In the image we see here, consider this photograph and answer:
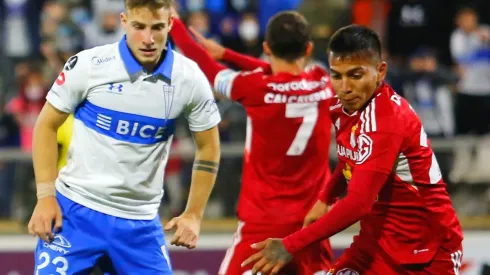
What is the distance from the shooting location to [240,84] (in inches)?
241

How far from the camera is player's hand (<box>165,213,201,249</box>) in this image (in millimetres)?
4784

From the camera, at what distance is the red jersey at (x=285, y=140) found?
605 centimetres

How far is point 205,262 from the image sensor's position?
799cm

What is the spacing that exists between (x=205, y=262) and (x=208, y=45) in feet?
6.95

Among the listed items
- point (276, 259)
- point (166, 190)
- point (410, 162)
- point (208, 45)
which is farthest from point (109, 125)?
point (166, 190)

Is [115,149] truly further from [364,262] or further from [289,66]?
[289,66]

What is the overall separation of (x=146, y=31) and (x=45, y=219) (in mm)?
1026

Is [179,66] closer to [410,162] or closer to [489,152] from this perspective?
[410,162]

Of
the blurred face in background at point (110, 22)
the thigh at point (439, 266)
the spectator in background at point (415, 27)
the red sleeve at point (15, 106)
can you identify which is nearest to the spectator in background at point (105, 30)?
the blurred face in background at point (110, 22)

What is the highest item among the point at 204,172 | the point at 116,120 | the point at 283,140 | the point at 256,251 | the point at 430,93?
the point at 116,120

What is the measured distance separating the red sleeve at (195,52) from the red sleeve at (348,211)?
205 cm

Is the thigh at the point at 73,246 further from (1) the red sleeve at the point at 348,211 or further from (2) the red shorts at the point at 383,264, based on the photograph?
(2) the red shorts at the point at 383,264

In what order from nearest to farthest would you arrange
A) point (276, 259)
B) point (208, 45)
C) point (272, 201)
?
point (276, 259), point (272, 201), point (208, 45)

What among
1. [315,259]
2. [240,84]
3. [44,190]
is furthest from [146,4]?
[315,259]
